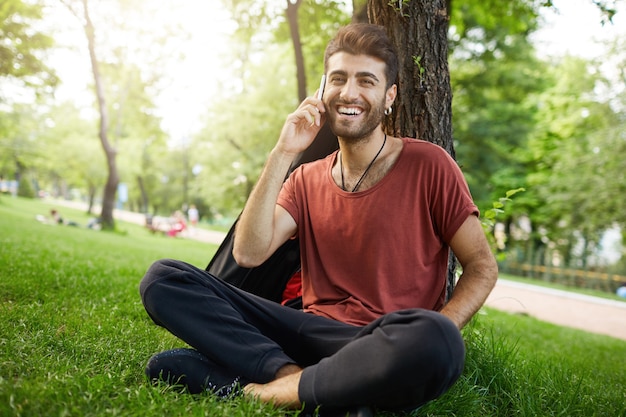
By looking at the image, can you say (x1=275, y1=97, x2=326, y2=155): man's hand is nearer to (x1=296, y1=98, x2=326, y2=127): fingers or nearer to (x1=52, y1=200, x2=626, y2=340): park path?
(x1=296, y1=98, x2=326, y2=127): fingers

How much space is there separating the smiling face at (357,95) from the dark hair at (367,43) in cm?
3

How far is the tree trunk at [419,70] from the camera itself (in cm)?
383

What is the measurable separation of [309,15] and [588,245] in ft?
57.4

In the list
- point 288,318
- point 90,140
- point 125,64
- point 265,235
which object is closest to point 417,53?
point 265,235

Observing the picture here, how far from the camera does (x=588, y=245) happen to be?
2212 centimetres

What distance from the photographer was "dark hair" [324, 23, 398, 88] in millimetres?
2961

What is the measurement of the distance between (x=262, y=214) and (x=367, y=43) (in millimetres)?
1140

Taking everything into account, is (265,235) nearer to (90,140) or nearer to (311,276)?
(311,276)

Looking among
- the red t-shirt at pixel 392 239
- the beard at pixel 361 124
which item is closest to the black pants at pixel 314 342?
the red t-shirt at pixel 392 239

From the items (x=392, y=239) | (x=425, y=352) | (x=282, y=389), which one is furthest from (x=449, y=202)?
(x=282, y=389)

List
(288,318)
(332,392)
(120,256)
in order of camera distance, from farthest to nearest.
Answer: (120,256) < (288,318) < (332,392)

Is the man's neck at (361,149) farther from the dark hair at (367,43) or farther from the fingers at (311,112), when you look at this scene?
the dark hair at (367,43)

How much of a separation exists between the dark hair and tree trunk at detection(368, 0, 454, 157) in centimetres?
85

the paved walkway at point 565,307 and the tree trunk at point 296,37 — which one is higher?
the tree trunk at point 296,37
